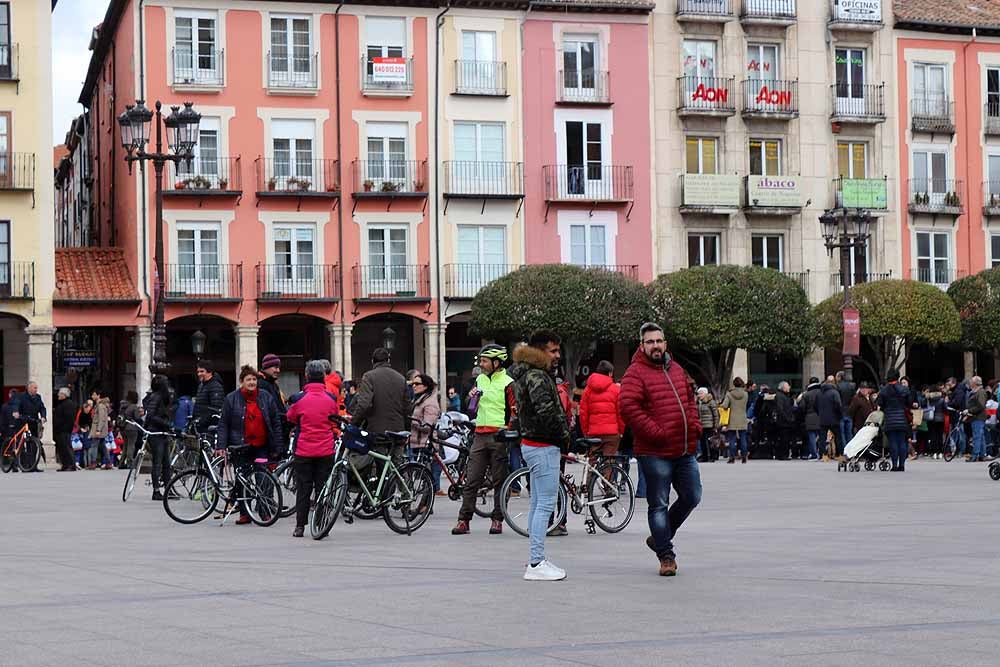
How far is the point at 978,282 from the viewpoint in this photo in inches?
1982

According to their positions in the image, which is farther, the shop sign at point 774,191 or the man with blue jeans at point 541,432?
the shop sign at point 774,191

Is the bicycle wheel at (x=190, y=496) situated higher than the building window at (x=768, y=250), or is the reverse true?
the building window at (x=768, y=250)

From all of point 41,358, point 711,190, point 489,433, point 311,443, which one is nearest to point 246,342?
point 41,358

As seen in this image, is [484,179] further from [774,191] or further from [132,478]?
[132,478]

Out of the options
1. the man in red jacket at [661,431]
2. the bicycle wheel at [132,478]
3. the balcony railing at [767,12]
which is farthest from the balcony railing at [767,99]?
the man in red jacket at [661,431]

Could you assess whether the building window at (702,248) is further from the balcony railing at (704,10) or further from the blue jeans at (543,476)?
the blue jeans at (543,476)

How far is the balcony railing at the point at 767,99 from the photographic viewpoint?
166 feet

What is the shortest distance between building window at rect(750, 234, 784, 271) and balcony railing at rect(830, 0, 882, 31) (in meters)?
6.48

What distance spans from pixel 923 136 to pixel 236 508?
3824cm

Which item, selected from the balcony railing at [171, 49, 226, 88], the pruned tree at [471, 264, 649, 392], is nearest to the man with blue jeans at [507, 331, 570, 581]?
the pruned tree at [471, 264, 649, 392]

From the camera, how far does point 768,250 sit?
51438mm

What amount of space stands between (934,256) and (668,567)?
42.1 metres

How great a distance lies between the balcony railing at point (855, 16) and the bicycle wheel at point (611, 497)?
3621cm

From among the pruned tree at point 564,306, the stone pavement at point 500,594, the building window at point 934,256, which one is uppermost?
the building window at point 934,256
